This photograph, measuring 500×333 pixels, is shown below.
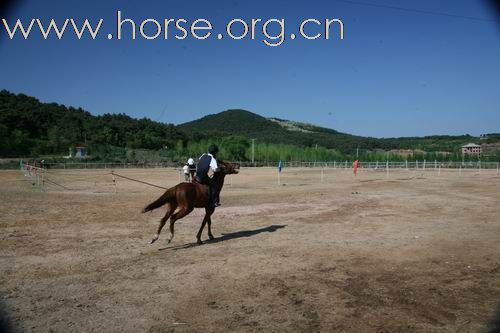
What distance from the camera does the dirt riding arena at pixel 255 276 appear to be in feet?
14.8

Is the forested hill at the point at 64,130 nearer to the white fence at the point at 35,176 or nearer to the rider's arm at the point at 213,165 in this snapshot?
the white fence at the point at 35,176

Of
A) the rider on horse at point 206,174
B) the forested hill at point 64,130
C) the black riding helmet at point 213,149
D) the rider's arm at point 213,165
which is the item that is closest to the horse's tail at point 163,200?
the rider on horse at point 206,174

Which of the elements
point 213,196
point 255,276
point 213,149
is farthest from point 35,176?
point 255,276

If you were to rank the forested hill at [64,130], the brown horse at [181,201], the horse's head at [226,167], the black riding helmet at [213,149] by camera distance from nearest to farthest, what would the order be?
the brown horse at [181,201] < the black riding helmet at [213,149] < the horse's head at [226,167] < the forested hill at [64,130]

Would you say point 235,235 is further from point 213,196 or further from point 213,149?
point 213,149

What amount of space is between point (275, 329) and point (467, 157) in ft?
289

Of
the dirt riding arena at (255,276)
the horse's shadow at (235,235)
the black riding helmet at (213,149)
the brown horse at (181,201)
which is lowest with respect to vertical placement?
the horse's shadow at (235,235)

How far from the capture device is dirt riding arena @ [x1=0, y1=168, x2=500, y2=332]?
14.8ft

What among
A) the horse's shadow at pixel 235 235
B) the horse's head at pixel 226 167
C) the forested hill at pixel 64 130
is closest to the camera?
the horse's shadow at pixel 235 235

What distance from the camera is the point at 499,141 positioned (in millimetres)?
149875

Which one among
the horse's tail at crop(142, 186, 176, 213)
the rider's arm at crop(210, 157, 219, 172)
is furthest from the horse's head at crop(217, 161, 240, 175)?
the horse's tail at crop(142, 186, 176, 213)

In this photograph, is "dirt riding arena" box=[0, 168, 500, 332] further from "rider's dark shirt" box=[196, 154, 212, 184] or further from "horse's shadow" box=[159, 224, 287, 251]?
"rider's dark shirt" box=[196, 154, 212, 184]

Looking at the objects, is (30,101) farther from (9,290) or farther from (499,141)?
(499,141)

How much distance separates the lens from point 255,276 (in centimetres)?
613
